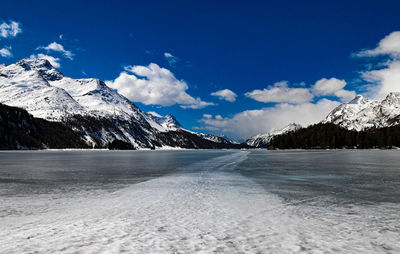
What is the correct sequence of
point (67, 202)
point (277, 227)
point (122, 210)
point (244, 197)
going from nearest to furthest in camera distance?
point (277, 227), point (122, 210), point (67, 202), point (244, 197)

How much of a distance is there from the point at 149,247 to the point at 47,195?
1201cm

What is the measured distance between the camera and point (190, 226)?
9.91 m

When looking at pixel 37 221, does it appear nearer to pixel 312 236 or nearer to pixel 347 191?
pixel 312 236

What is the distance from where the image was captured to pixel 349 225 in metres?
10.0

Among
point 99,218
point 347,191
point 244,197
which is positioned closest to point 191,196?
point 244,197

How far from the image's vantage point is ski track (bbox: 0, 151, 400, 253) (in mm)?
7762

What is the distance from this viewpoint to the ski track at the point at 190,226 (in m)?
7.76

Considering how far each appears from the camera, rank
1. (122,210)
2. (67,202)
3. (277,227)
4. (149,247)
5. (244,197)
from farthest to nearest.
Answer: (244,197) < (67,202) < (122,210) < (277,227) < (149,247)

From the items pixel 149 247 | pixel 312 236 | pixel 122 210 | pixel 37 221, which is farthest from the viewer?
pixel 122 210

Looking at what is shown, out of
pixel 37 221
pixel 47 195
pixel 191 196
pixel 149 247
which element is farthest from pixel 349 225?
pixel 47 195

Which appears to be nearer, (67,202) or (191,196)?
(67,202)

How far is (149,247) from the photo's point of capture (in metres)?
7.68

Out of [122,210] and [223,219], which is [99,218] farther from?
[223,219]

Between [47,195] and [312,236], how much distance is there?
602 inches
